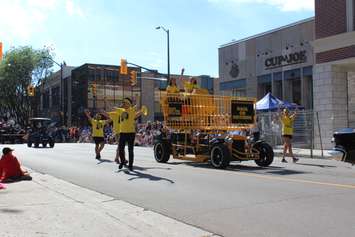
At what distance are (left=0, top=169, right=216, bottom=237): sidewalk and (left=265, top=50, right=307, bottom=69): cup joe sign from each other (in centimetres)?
2510

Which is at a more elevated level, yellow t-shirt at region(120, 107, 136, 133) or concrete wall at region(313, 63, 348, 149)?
concrete wall at region(313, 63, 348, 149)

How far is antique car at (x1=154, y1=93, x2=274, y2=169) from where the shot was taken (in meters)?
16.0

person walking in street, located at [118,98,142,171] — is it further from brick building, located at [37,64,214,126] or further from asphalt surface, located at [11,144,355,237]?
brick building, located at [37,64,214,126]

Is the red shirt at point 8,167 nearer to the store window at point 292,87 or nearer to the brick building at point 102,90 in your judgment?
the store window at point 292,87

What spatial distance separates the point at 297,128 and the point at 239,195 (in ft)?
47.2

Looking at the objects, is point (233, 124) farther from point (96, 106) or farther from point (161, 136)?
point (96, 106)

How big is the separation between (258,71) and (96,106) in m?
33.8

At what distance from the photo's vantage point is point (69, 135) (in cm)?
5200

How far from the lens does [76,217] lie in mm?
7871

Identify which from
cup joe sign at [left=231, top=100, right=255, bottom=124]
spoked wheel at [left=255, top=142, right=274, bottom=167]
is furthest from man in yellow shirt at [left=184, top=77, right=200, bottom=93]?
spoked wheel at [left=255, top=142, right=274, bottom=167]

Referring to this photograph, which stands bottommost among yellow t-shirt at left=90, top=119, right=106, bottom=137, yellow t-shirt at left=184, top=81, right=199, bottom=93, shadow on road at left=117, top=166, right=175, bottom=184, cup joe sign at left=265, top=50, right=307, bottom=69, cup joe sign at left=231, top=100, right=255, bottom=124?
shadow on road at left=117, top=166, right=175, bottom=184

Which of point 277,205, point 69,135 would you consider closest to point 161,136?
point 277,205

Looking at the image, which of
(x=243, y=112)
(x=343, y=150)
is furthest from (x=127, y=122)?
(x=343, y=150)

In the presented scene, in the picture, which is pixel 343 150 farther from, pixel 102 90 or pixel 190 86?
pixel 102 90
